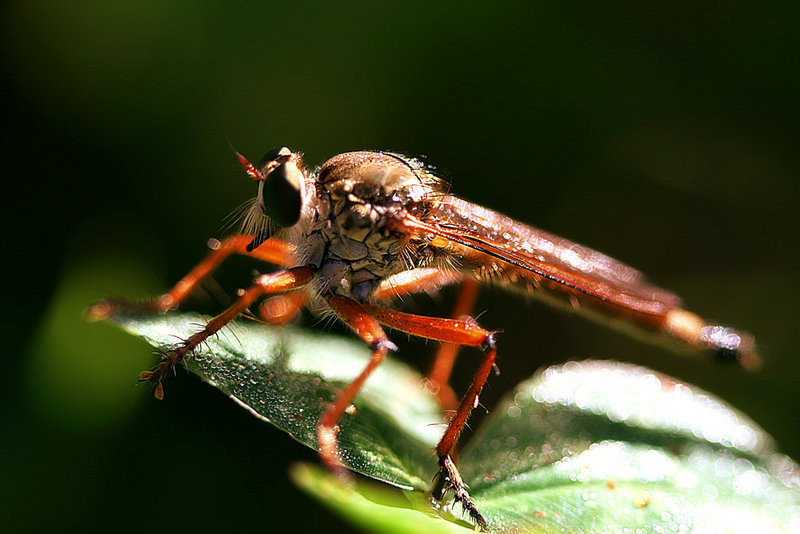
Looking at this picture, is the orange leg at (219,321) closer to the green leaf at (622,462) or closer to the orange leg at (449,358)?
the green leaf at (622,462)

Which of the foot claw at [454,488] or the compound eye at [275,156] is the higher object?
the compound eye at [275,156]

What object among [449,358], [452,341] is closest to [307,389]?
[452,341]

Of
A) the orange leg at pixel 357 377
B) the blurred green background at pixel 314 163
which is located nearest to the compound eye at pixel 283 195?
the orange leg at pixel 357 377

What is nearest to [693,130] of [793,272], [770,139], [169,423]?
[770,139]

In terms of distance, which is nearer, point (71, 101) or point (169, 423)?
point (169, 423)

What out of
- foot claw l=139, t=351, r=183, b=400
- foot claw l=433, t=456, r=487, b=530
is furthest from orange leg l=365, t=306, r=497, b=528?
foot claw l=139, t=351, r=183, b=400

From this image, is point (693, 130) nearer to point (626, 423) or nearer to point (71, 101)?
point (626, 423)

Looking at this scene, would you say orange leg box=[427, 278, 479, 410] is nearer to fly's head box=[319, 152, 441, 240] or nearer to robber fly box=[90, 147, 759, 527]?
robber fly box=[90, 147, 759, 527]
